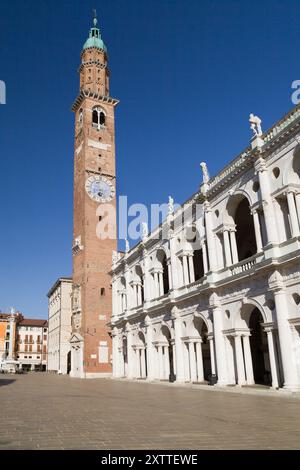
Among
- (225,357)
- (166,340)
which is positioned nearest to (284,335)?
(225,357)

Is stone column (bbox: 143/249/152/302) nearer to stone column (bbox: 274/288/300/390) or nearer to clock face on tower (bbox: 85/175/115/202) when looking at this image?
clock face on tower (bbox: 85/175/115/202)

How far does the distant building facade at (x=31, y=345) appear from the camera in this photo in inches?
4434

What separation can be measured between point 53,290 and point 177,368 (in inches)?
2309

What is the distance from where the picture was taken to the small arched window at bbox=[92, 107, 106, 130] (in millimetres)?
59603

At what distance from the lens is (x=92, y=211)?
54.9 metres

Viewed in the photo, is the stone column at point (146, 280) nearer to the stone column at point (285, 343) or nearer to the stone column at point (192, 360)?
the stone column at point (192, 360)

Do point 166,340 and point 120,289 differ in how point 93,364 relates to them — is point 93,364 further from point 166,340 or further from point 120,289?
point 166,340

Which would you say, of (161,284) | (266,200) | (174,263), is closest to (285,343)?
(266,200)

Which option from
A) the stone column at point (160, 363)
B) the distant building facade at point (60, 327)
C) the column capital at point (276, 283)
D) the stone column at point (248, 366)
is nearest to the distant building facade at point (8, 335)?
the distant building facade at point (60, 327)

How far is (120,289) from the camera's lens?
1884 inches

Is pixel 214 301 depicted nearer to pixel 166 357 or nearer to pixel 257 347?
pixel 257 347

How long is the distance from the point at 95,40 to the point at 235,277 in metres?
53.0

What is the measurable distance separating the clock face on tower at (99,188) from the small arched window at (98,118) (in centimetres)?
817

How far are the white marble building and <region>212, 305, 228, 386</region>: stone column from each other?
61 millimetres
